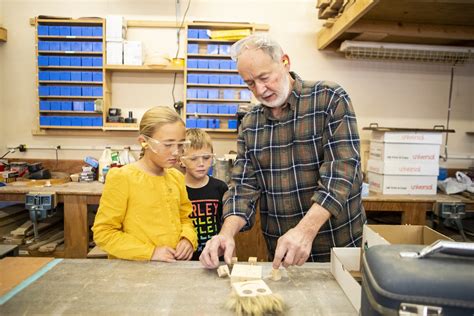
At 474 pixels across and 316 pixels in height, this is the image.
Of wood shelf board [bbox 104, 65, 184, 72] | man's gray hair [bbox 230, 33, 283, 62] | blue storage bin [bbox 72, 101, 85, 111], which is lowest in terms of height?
blue storage bin [bbox 72, 101, 85, 111]

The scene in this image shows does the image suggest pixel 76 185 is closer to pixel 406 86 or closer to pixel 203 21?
pixel 203 21

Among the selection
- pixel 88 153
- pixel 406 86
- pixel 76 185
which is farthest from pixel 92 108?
pixel 406 86

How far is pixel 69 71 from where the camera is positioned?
3.02m

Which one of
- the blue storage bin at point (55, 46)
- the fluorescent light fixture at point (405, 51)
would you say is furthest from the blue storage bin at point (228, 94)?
the blue storage bin at point (55, 46)

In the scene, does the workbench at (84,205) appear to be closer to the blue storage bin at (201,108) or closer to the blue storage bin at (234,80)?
the blue storage bin at (201,108)

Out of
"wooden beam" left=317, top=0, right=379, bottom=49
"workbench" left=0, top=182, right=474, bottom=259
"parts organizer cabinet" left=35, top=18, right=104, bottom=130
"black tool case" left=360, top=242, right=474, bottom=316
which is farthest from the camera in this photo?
"parts organizer cabinet" left=35, top=18, right=104, bottom=130

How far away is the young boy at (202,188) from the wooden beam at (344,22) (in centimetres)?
137

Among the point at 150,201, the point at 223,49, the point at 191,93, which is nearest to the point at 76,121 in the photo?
the point at 191,93

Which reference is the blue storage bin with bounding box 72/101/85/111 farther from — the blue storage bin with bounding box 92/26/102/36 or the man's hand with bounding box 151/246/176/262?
the man's hand with bounding box 151/246/176/262

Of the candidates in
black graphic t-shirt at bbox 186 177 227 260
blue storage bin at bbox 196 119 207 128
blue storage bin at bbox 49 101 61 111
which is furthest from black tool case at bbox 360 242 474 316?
blue storage bin at bbox 49 101 61 111

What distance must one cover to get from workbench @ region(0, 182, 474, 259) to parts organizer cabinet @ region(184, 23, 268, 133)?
3.57ft

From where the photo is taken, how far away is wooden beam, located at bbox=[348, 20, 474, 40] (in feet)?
8.33

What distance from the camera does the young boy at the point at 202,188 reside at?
1755 mm

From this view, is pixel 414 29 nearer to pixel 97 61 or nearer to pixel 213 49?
pixel 213 49
